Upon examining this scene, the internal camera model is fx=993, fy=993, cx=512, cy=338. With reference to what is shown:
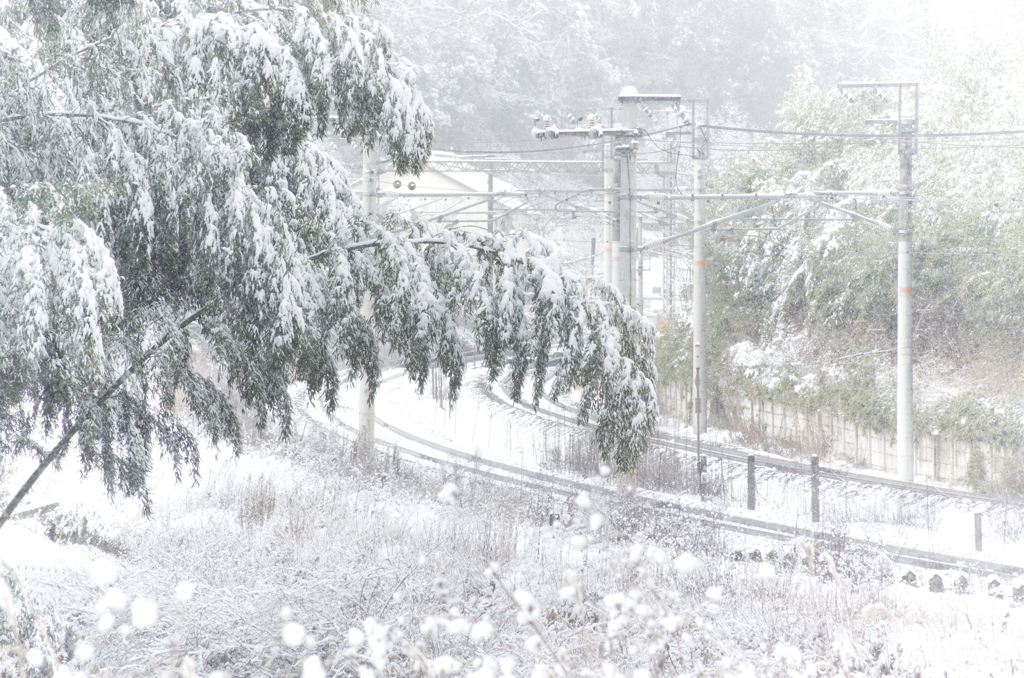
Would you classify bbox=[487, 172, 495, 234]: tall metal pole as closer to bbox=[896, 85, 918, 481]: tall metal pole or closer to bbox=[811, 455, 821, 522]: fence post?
bbox=[811, 455, 821, 522]: fence post

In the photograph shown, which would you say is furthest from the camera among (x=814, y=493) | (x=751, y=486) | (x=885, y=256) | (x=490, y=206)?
(x=490, y=206)

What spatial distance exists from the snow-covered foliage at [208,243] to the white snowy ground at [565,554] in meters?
1.10

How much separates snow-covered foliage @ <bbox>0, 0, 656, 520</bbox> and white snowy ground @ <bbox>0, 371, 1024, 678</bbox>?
1099mm

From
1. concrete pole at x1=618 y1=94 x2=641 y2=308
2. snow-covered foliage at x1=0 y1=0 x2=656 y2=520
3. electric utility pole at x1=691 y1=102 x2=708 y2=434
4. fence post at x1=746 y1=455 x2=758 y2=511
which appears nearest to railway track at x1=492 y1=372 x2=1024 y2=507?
electric utility pole at x1=691 y1=102 x2=708 y2=434

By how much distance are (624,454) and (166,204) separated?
347 centimetres

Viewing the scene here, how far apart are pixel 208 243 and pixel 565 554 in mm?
4558

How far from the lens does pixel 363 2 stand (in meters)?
7.24

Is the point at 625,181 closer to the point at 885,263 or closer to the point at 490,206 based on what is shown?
the point at 885,263

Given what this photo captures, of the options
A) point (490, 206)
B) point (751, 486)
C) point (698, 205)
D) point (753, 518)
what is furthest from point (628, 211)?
point (490, 206)

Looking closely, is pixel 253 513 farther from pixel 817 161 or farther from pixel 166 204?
pixel 817 161

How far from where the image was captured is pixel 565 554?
882cm

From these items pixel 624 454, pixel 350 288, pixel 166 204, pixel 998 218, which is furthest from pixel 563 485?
pixel 998 218

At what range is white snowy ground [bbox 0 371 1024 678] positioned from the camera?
20.8 ft

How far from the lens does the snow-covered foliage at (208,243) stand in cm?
524
